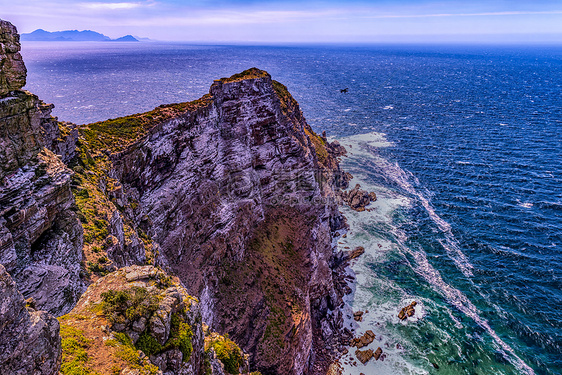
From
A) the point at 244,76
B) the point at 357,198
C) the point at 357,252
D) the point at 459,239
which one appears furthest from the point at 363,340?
the point at 244,76

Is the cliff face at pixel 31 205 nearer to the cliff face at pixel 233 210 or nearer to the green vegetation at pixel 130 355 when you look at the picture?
the cliff face at pixel 233 210

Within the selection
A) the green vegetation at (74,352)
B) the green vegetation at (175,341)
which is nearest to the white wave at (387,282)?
the green vegetation at (175,341)

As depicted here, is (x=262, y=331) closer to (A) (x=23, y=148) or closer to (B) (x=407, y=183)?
(A) (x=23, y=148)

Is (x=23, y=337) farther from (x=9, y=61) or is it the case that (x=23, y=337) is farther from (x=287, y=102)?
(x=287, y=102)

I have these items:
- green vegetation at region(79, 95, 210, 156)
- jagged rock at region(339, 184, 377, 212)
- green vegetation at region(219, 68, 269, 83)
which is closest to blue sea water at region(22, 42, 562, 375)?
jagged rock at region(339, 184, 377, 212)

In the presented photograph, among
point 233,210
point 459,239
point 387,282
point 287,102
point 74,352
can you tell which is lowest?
point 387,282
